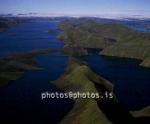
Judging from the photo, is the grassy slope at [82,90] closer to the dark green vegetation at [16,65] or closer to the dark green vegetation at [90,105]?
the dark green vegetation at [90,105]

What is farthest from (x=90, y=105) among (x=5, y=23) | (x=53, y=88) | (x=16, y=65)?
(x=5, y=23)

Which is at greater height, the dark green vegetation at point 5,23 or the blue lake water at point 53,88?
the blue lake water at point 53,88

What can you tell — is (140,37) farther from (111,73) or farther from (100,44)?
(111,73)

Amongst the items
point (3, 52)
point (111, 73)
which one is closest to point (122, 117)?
point (111, 73)

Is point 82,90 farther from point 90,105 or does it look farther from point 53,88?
point 90,105

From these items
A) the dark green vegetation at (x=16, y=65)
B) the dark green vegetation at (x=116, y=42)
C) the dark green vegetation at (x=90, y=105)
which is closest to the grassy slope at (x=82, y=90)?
the dark green vegetation at (x=90, y=105)

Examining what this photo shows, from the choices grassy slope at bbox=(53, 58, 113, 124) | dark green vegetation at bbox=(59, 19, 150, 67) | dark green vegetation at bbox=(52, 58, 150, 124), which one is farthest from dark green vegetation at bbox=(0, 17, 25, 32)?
dark green vegetation at bbox=(52, 58, 150, 124)

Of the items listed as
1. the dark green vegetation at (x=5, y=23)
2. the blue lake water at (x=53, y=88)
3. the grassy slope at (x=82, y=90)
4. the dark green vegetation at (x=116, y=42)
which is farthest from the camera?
the dark green vegetation at (x=5, y=23)
